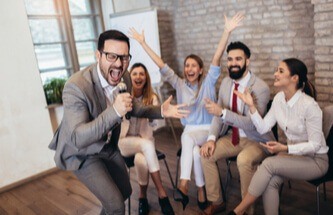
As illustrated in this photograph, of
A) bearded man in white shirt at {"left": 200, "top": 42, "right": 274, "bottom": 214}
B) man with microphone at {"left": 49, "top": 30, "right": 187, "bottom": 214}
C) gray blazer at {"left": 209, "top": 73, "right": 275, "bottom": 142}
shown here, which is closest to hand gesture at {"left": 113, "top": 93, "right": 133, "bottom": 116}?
man with microphone at {"left": 49, "top": 30, "right": 187, "bottom": 214}

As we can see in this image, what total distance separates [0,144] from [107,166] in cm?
190

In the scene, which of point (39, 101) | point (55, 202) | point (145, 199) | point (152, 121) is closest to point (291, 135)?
point (152, 121)

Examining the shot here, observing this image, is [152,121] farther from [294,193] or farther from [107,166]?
[294,193]

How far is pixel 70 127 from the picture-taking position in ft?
5.30

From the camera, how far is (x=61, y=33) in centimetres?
397

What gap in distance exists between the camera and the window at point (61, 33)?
3750 millimetres

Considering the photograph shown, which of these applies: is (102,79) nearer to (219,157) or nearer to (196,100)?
(196,100)

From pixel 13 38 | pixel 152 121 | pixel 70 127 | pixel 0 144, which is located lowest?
pixel 0 144

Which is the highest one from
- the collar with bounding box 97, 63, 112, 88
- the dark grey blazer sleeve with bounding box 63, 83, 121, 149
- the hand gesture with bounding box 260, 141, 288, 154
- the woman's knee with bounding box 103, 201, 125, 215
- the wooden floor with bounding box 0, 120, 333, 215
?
A: the collar with bounding box 97, 63, 112, 88

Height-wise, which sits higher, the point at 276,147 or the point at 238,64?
the point at 238,64

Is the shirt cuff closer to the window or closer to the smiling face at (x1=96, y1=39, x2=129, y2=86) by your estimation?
the smiling face at (x1=96, y1=39, x2=129, y2=86)

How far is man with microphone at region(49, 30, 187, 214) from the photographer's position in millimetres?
1560

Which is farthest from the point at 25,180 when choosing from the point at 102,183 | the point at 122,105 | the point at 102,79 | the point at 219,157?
the point at 122,105

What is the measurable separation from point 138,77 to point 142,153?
0.74 m
